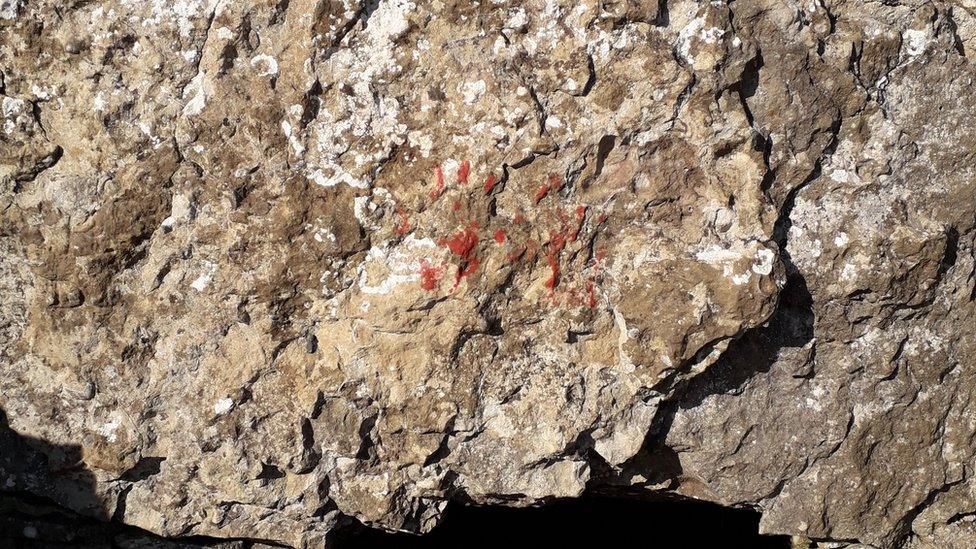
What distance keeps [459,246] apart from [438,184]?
136 mm

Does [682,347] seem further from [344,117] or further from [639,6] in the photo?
[344,117]

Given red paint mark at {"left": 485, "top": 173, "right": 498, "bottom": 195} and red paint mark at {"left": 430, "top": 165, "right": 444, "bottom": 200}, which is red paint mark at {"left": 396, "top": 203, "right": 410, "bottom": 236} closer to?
red paint mark at {"left": 430, "top": 165, "right": 444, "bottom": 200}

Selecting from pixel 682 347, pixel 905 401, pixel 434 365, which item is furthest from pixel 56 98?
pixel 905 401

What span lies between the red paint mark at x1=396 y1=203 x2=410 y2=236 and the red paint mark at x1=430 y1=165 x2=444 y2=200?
67mm

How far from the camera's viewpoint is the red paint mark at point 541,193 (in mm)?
1730

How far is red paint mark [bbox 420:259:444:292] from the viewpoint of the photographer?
1731 millimetres

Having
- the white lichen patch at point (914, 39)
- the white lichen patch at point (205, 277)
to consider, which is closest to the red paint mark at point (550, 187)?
the white lichen patch at point (205, 277)

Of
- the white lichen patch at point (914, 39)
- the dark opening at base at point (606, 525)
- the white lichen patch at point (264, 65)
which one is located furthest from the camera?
the dark opening at base at point (606, 525)

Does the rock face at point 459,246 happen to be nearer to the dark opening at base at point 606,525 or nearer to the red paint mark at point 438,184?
the red paint mark at point 438,184

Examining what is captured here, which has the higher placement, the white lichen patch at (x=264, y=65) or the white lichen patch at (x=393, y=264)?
the white lichen patch at (x=264, y=65)

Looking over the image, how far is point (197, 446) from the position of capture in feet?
6.10

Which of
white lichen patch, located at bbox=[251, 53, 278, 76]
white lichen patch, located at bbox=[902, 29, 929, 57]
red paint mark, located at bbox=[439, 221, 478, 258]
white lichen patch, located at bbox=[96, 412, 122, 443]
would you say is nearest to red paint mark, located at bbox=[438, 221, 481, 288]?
red paint mark, located at bbox=[439, 221, 478, 258]

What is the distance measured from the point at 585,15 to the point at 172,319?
1093 mm

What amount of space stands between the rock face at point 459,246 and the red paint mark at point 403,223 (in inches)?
0.6
